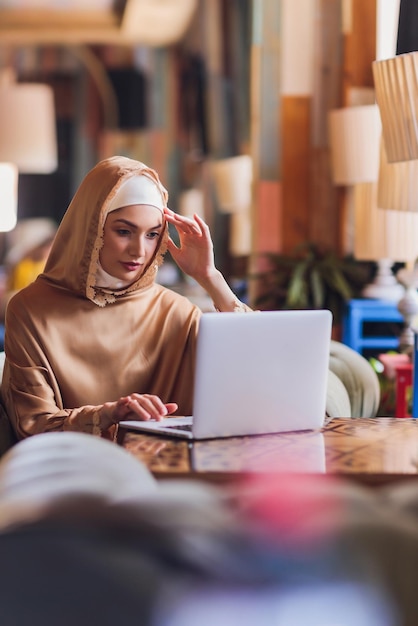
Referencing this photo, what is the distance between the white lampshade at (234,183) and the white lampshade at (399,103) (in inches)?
115

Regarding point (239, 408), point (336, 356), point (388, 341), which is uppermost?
point (239, 408)

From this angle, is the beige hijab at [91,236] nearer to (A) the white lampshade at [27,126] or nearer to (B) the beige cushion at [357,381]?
(B) the beige cushion at [357,381]

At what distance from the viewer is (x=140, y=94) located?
23.6 ft

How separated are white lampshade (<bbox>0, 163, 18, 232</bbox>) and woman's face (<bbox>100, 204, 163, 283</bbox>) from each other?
4.75 m

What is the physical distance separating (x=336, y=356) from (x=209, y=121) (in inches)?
146

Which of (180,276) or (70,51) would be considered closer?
(180,276)

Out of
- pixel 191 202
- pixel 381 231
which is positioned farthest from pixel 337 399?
pixel 191 202

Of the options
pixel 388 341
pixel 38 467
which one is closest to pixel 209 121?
pixel 388 341

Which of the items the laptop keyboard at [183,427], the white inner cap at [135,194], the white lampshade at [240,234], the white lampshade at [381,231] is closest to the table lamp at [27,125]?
the white lampshade at [240,234]

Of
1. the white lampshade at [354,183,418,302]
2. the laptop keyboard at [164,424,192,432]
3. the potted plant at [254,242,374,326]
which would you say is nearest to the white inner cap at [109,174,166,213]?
the laptop keyboard at [164,424,192,432]

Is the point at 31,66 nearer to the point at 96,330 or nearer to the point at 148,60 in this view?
the point at 148,60

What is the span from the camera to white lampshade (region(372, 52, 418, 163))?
3.64 m

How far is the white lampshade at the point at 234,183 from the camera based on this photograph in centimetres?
674

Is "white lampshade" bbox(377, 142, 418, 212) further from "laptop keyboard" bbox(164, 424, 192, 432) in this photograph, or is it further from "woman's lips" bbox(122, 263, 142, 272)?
"laptop keyboard" bbox(164, 424, 192, 432)
